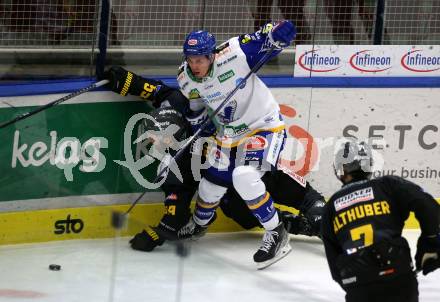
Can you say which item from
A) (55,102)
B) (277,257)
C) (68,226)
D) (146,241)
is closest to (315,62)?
(277,257)

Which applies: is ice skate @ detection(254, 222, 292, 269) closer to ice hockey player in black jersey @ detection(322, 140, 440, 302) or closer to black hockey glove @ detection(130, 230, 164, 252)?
black hockey glove @ detection(130, 230, 164, 252)

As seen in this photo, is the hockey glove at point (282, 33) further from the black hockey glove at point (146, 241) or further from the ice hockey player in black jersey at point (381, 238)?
the ice hockey player in black jersey at point (381, 238)

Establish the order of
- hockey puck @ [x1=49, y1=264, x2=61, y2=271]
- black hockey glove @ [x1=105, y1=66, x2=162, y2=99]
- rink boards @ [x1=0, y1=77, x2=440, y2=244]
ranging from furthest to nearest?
A: black hockey glove @ [x1=105, y1=66, x2=162, y2=99] → rink boards @ [x1=0, y1=77, x2=440, y2=244] → hockey puck @ [x1=49, y1=264, x2=61, y2=271]

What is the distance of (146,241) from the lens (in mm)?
4691

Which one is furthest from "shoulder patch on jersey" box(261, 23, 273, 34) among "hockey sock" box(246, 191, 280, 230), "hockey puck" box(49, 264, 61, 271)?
"hockey puck" box(49, 264, 61, 271)

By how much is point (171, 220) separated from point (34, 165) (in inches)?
32.1

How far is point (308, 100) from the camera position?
619 centimetres

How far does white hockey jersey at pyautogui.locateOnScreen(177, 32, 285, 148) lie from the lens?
5.57m

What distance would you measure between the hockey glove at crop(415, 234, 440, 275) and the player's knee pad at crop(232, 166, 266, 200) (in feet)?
6.11

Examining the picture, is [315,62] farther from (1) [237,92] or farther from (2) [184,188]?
(2) [184,188]

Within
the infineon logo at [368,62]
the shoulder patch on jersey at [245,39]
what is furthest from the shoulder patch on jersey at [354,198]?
the infineon logo at [368,62]

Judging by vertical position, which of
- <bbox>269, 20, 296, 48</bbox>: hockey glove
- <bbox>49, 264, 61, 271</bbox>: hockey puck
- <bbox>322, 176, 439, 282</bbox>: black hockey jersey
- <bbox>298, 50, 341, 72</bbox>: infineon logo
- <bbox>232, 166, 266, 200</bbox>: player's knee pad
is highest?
<bbox>269, 20, 296, 48</bbox>: hockey glove

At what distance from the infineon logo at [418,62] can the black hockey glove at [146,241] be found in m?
2.21

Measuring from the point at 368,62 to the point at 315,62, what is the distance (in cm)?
33
